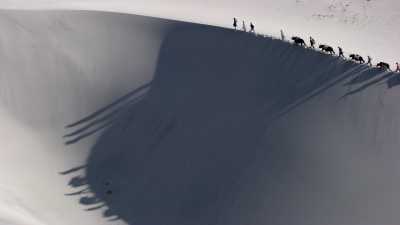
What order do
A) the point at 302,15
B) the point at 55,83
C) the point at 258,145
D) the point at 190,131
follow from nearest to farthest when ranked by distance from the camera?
1. the point at 258,145
2. the point at 190,131
3. the point at 55,83
4. the point at 302,15

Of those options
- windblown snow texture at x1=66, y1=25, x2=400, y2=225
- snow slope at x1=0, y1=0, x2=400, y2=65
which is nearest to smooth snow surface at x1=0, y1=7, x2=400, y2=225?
windblown snow texture at x1=66, y1=25, x2=400, y2=225

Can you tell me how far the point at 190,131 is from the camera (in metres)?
30.7

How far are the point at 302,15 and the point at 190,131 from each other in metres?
15.5

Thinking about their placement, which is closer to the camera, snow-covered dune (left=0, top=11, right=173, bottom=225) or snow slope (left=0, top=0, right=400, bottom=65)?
snow-covered dune (left=0, top=11, right=173, bottom=225)

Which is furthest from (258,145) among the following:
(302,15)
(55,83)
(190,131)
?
(302,15)

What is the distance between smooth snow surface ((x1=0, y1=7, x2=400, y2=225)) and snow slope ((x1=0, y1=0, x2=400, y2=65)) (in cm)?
402

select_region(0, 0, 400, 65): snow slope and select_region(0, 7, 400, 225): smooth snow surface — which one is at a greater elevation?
select_region(0, 0, 400, 65): snow slope

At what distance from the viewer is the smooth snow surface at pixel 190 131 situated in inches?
1103

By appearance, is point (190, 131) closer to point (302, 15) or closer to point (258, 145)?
point (258, 145)

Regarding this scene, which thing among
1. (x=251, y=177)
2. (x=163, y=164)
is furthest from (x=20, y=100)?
(x=251, y=177)

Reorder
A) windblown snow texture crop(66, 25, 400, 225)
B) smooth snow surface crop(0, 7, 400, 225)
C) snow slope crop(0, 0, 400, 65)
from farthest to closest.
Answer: snow slope crop(0, 0, 400, 65), smooth snow surface crop(0, 7, 400, 225), windblown snow texture crop(66, 25, 400, 225)

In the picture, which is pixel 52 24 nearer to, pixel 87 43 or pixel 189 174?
pixel 87 43

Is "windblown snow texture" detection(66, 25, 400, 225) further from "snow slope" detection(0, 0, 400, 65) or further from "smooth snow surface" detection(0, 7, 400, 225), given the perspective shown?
"snow slope" detection(0, 0, 400, 65)

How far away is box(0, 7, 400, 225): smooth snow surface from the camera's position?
28016 mm
